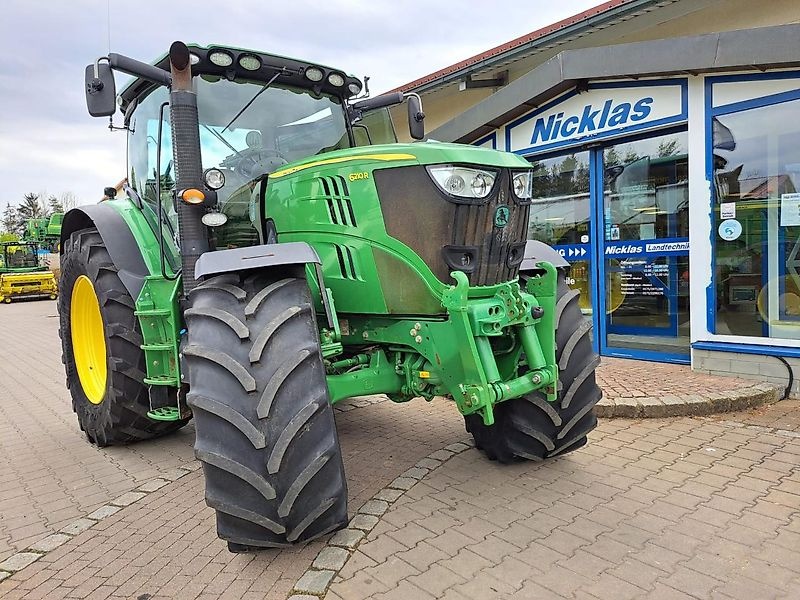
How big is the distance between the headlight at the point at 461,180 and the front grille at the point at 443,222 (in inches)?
1.5

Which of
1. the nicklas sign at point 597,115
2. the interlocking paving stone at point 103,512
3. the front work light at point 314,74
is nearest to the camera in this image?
the interlocking paving stone at point 103,512

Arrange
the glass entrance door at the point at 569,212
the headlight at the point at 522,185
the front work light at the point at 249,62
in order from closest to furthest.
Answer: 1. the headlight at the point at 522,185
2. the front work light at the point at 249,62
3. the glass entrance door at the point at 569,212

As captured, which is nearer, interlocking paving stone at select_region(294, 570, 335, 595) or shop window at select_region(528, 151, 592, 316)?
interlocking paving stone at select_region(294, 570, 335, 595)

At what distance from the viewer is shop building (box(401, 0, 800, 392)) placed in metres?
5.47

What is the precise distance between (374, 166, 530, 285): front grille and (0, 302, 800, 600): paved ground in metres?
1.30

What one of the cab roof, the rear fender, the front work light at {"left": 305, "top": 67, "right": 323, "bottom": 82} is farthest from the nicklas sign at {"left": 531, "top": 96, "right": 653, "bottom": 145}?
the rear fender

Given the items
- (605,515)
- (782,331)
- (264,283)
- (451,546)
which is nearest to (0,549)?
(264,283)

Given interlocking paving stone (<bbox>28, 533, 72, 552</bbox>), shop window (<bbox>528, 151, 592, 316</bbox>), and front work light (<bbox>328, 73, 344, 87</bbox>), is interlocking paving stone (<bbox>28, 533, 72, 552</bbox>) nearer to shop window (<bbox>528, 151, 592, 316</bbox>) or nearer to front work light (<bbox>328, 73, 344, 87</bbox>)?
front work light (<bbox>328, 73, 344, 87</bbox>)

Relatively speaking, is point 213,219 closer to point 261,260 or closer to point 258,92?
point 261,260

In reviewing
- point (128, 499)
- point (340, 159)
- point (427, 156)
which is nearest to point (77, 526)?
point (128, 499)

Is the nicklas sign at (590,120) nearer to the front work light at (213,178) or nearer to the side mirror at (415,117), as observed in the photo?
the side mirror at (415,117)

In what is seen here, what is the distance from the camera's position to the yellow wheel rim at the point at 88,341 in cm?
495

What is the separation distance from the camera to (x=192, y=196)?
11.3 feet

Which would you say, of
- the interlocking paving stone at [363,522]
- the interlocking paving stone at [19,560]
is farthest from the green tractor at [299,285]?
the interlocking paving stone at [19,560]
